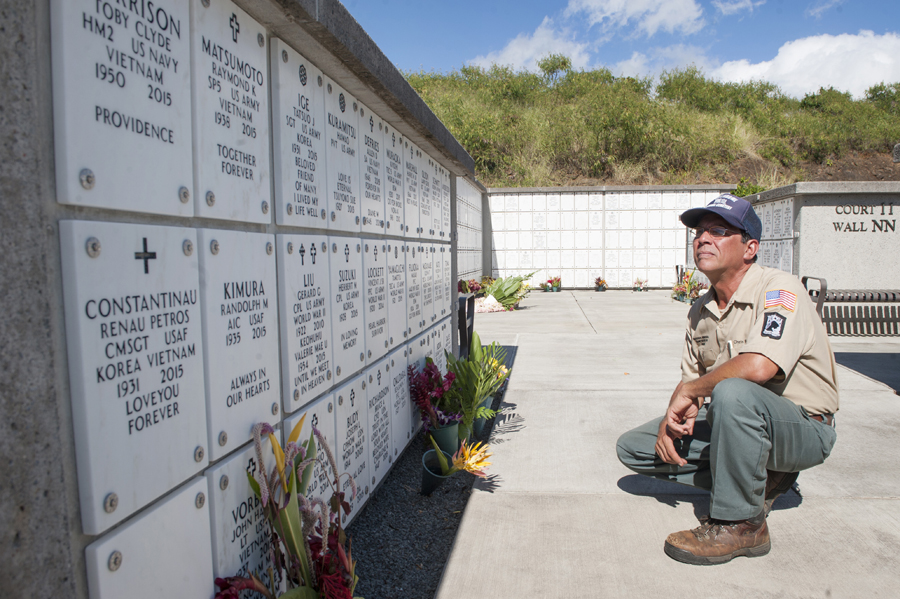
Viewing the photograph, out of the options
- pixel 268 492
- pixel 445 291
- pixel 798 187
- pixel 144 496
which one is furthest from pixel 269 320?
pixel 798 187

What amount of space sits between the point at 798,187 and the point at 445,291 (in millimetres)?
5723

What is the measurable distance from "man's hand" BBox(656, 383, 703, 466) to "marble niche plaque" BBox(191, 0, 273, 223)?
1705 mm

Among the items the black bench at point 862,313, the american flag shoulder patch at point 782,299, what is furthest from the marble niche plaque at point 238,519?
the black bench at point 862,313

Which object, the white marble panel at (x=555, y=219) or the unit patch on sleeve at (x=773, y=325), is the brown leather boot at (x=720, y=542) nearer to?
the unit patch on sleeve at (x=773, y=325)

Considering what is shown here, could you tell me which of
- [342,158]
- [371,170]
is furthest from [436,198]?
[342,158]

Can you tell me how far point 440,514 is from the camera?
9.11 ft

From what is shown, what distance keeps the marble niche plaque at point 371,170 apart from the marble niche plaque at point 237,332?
92 cm

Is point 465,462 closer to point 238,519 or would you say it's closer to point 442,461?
point 442,461

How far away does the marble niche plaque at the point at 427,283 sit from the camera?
3.86 m

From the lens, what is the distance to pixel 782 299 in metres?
2.28

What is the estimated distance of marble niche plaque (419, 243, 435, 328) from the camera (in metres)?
3.86

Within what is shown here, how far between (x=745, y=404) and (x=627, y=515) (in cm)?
75

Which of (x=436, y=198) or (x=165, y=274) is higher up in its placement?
(x=436, y=198)

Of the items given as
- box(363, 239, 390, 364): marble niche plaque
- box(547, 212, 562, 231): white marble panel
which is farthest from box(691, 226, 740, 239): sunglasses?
box(547, 212, 562, 231): white marble panel
